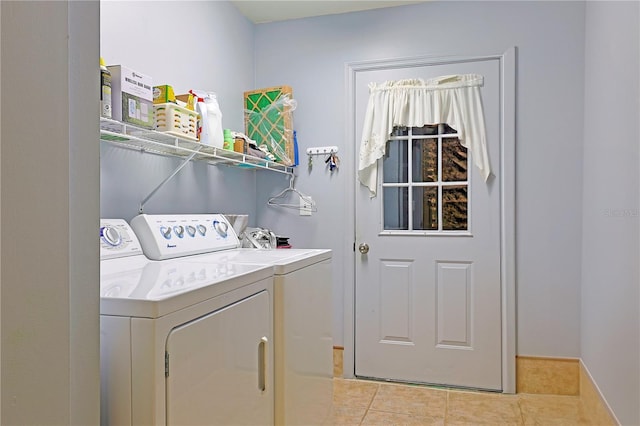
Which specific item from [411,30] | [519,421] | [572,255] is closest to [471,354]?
[519,421]

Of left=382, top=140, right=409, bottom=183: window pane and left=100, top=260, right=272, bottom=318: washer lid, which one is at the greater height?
left=382, top=140, right=409, bottom=183: window pane

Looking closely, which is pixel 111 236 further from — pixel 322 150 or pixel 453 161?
pixel 453 161

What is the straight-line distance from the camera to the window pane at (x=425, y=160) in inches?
113

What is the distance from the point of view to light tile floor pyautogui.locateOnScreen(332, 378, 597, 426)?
2.40 m

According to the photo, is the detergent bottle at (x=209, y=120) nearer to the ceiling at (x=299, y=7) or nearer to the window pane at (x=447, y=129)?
the ceiling at (x=299, y=7)

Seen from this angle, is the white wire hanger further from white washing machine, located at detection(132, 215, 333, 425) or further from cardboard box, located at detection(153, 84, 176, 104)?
cardboard box, located at detection(153, 84, 176, 104)

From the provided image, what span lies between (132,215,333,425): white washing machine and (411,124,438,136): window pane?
1.18 metres

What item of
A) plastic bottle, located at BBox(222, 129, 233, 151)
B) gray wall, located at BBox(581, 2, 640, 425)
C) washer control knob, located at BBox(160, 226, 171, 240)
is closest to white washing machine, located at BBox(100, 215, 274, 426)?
washer control knob, located at BBox(160, 226, 171, 240)

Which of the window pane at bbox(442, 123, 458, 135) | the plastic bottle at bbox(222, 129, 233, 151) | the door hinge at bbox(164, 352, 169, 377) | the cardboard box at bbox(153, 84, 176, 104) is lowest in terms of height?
the door hinge at bbox(164, 352, 169, 377)

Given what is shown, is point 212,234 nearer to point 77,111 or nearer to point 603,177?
point 77,111

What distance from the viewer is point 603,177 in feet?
7.18

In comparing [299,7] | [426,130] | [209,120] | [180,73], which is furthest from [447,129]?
[180,73]

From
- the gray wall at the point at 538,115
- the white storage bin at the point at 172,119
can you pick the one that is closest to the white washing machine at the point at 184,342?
the white storage bin at the point at 172,119

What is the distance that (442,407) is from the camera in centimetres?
256
